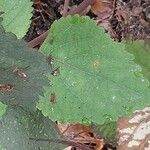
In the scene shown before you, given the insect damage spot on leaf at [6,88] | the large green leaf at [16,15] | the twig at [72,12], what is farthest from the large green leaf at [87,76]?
the insect damage spot on leaf at [6,88]

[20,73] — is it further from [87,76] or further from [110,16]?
[110,16]

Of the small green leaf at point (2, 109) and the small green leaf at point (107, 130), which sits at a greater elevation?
the small green leaf at point (2, 109)

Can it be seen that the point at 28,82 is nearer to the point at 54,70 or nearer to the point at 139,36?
the point at 54,70

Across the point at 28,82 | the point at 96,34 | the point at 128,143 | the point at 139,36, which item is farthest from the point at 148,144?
the point at 28,82

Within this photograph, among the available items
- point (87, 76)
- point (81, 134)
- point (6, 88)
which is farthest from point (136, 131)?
point (6, 88)

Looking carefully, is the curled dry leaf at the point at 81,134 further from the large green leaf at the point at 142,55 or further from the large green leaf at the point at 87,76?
the large green leaf at the point at 87,76
